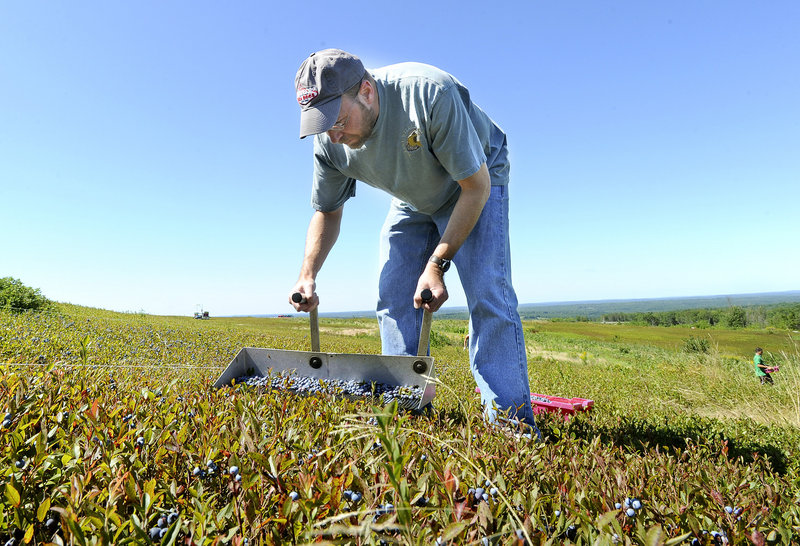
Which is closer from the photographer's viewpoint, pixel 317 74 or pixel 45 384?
pixel 45 384

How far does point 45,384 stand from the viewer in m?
1.97

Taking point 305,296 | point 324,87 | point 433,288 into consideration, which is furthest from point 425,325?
point 324,87

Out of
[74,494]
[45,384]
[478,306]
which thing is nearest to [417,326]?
[478,306]

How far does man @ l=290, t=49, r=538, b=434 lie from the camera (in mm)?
2646

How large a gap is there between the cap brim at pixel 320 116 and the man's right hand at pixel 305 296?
1205 mm

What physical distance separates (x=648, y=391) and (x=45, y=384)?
8.03 metres

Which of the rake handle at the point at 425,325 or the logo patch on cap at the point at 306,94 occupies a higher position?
the logo patch on cap at the point at 306,94

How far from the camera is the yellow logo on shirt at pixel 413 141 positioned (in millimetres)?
2808

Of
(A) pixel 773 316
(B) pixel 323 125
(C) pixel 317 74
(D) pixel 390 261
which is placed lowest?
(A) pixel 773 316

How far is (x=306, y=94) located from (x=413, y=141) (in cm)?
72

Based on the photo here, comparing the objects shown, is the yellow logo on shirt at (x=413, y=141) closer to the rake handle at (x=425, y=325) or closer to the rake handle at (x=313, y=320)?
the rake handle at (x=425, y=325)

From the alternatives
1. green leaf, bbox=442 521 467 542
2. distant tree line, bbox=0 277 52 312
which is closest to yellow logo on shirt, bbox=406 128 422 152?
green leaf, bbox=442 521 467 542

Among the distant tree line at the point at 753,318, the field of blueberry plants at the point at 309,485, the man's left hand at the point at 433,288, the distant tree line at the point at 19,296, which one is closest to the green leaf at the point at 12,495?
the field of blueberry plants at the point at 309,485

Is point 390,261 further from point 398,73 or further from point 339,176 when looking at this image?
point 398,73
